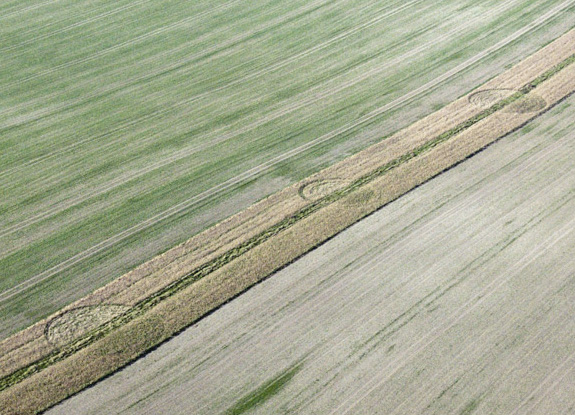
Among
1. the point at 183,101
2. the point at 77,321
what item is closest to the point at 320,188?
the point at 183,101

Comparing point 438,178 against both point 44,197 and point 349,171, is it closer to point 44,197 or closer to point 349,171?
point 349,171

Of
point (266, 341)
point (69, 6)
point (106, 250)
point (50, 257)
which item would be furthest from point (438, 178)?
point (69, 6)

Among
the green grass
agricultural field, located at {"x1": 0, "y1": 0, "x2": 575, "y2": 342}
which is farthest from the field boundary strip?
the green grass

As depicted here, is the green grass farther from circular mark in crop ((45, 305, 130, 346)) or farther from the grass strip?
circular mark in crop ((45, 305, 130, 346))

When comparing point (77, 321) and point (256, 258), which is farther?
point (256, 258)

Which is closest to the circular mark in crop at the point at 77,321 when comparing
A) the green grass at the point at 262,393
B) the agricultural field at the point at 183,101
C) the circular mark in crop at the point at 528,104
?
the agricultural field at the point at 183,101

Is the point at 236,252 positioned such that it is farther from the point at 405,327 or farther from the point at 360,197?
the point at 405,327
